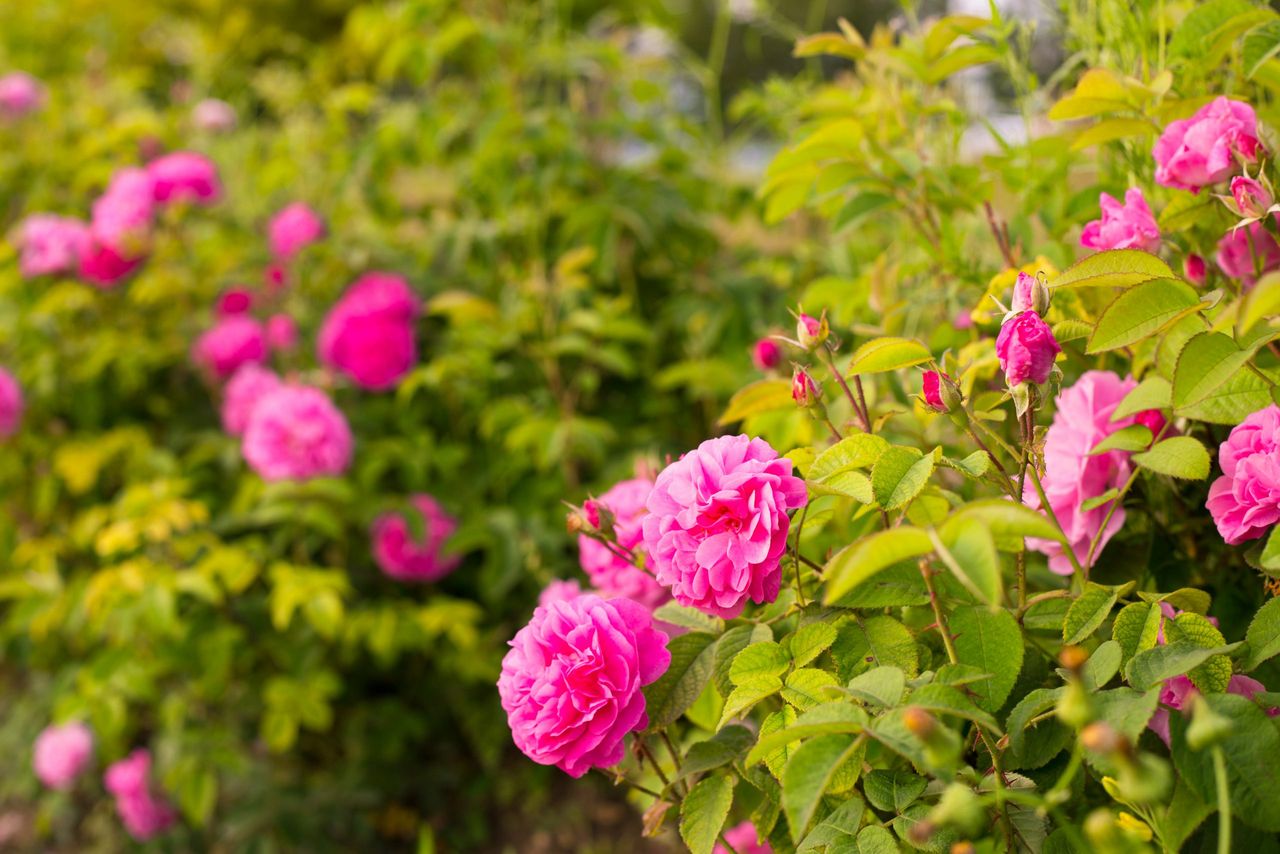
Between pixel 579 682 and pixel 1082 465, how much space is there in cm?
46

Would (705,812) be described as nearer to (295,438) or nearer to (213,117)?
(295,438)

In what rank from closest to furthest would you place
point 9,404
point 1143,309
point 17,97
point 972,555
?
1. point 972,555
2. point 1143,309
3. point 9,404
4. point 17,97

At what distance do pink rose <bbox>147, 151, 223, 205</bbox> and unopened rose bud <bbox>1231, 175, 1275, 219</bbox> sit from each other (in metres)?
2.27

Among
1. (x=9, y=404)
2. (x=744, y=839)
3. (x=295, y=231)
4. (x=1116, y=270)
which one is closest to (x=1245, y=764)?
(x=1116, y=270)

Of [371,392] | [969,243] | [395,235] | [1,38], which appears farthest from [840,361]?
[1,38]

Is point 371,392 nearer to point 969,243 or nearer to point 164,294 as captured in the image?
point 164,294

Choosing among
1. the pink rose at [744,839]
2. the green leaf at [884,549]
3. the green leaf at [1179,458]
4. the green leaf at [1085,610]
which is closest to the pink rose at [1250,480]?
the green leaf at [1179,458]

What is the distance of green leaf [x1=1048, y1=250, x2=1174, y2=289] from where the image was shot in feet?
2.47

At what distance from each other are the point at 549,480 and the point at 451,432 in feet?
1.15

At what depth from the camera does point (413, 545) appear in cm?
216

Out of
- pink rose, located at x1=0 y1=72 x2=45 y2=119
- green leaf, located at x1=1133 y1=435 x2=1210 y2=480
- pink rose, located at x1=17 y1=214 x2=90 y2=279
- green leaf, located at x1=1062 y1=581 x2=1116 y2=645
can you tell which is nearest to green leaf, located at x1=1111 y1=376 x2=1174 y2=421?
green leaf, located at x1=1133 y1=435 x2=1210 y2=480

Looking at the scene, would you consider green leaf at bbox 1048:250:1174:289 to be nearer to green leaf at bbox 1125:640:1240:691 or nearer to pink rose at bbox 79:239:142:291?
green leaf at bbox 1125:640:1240:691

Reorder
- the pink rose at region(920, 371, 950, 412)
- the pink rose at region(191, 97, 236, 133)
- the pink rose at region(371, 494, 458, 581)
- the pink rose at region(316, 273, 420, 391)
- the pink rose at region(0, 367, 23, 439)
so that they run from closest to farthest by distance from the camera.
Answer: the pink rose at region(920, 371, 950, 412), the pink rose at region(371, 494, 458, 581), the pink rose at region(316, 273, 420, 391), the pink rose at region(0, 367, 23, 439), the pink rose at region(191, 97, 236, 133)

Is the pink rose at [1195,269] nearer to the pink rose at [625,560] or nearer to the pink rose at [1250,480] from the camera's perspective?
the pink rose at [1250,480]
